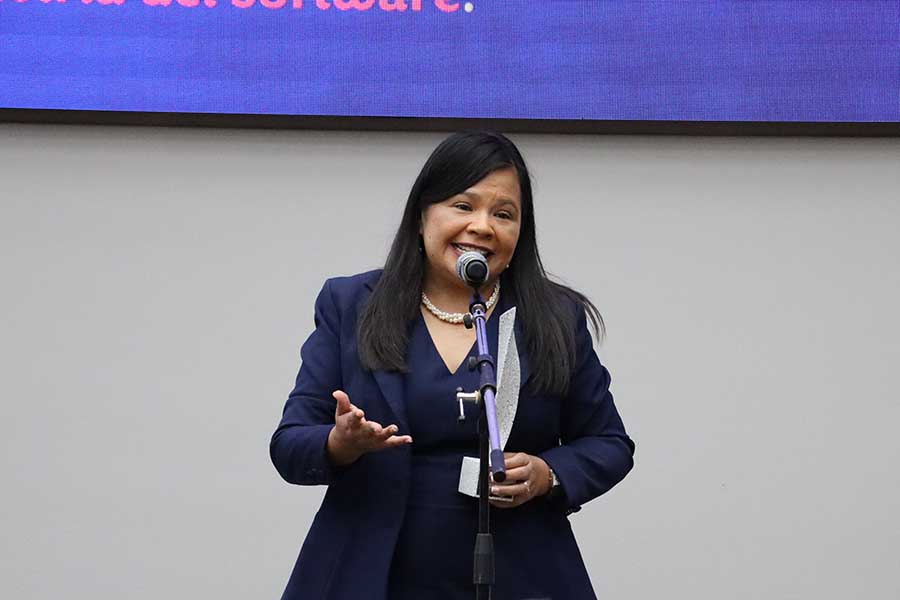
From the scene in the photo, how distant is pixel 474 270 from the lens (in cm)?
191

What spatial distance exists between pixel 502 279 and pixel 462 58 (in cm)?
117

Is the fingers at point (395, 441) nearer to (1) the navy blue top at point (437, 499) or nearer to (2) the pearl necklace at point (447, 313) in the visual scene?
(1) the navy blue top at point (437, 499)

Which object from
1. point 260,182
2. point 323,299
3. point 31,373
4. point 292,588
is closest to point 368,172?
point 260,182

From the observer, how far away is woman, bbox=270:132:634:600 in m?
1.93

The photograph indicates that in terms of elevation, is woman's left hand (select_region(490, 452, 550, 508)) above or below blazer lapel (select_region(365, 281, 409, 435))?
below

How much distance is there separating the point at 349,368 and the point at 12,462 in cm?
154

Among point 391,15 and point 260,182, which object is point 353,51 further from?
point 260,182

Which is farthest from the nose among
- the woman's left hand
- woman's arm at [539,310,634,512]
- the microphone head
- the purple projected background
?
the purple projected background

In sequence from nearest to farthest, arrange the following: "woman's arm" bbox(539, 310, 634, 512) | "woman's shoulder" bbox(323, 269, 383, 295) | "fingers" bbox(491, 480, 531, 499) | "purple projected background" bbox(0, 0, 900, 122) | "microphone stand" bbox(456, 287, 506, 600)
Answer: "microphone stand" bbox(456, 287, 506, 600), "fingers" bbox(491, 480, 531, 499), "woman's arm" bbox(539, 310, 634, 512), "woman's shoulder" bbox(323, 269, 383, 295), "purple projected background" bbox(0, 0, 900, 122)

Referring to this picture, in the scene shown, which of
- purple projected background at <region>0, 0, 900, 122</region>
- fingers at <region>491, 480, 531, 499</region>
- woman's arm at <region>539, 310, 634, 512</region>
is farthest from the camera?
purple projected background at <region>0, 0, 900, 122</region>

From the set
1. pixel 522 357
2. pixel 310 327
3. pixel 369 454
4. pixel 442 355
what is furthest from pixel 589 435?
pixel 310 327

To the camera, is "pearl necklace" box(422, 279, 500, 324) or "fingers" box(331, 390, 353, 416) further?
"pearl necklace" box(422, 279, 500, 324)

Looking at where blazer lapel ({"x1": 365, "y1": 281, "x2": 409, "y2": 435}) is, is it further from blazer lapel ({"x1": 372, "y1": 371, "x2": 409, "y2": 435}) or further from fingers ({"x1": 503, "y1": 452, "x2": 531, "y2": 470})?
fingers ({"x1": 503, "y1": 452, "x2": 531, "y2": 470})

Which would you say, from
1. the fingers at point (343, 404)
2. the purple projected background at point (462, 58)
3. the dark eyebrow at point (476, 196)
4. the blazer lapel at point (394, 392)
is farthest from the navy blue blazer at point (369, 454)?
the purple projected background at point (462, 58)
